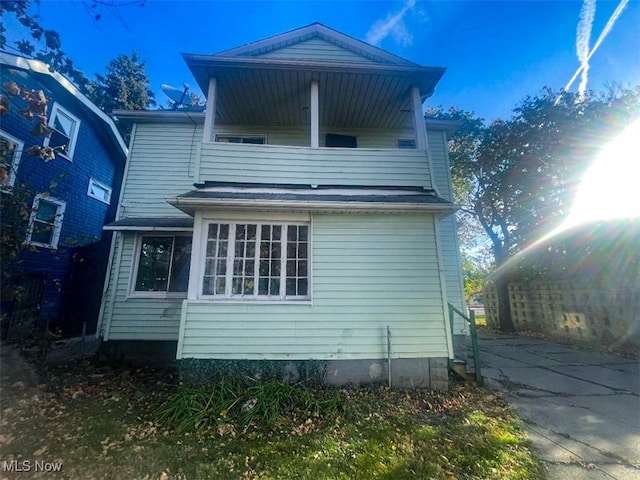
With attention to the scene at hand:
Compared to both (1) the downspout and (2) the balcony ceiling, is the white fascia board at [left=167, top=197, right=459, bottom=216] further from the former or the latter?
(2) the balcony ceiling

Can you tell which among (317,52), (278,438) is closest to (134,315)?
(278,438)

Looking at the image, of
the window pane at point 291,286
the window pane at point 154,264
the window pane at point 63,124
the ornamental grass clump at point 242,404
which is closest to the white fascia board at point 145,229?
the window pane at point 154,264

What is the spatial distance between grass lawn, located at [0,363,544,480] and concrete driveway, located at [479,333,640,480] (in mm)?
395

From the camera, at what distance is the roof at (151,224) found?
7.09 metres

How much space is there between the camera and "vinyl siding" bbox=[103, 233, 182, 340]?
693 centimetres

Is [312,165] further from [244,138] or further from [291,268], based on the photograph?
[244,138]

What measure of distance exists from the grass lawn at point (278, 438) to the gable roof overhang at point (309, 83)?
22.9 ft

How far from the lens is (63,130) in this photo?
10.4 m

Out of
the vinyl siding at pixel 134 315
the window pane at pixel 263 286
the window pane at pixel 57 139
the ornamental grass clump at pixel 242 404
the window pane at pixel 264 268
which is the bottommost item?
the ornamental grass clump at pixel 242 404

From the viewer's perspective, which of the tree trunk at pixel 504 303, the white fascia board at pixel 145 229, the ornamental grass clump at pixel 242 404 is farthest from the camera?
the tree trunk at pixel 504 303

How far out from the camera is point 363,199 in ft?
19.0

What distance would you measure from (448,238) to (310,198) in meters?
4.93

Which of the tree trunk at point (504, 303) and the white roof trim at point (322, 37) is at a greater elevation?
the white roof trim at point (322, 37)

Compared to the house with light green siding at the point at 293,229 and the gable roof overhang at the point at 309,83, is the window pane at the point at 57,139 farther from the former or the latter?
the gable roof overhang at the point at 309,83
